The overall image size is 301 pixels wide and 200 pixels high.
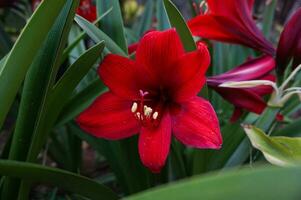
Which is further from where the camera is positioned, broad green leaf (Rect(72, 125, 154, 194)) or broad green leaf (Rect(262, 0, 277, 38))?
broad green leaf (Rect(262, 0, 277, 38))

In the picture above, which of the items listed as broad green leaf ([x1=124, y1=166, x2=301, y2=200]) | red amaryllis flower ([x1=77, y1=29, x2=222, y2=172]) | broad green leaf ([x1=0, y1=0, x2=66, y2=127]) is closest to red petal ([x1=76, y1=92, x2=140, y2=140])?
red amaryllis flower ([x1=77, y1=29, x2=222, y2=172])

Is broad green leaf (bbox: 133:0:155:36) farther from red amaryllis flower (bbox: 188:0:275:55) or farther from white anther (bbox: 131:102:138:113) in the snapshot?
white anther (bbox: 131:102:138:113)

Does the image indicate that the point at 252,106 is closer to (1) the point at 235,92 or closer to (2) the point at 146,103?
(1) the point at 235,92

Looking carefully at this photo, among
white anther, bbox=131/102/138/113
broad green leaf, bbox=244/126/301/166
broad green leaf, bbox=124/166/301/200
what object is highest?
broad green leaf, bbox=124/166/301/200

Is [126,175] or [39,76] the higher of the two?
[39,76]

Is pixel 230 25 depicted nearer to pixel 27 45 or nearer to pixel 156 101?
pixel 156 101

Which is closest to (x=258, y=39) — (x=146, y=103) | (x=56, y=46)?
(x=146, y=103)

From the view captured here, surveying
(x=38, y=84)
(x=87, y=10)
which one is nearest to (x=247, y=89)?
(x=38, y=84)

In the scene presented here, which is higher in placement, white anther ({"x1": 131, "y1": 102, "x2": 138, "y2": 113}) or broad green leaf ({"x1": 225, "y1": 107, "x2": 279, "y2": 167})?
white anther ({"x1": 131, "y1": 102, "x2": 138, "y2": 113})
